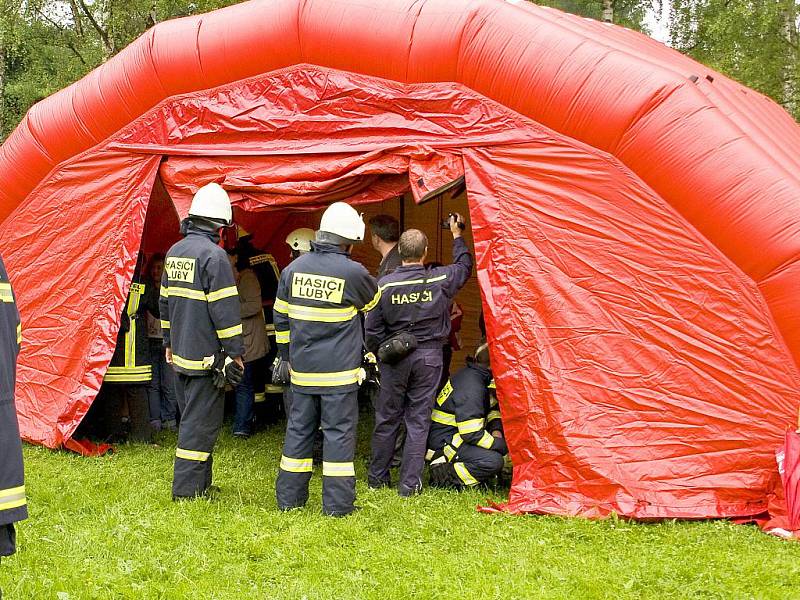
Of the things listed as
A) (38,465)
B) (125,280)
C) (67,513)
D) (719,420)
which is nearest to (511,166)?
(719,420)

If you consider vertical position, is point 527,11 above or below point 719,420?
above

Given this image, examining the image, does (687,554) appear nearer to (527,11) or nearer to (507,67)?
(507,67)

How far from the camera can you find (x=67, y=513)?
5.04 metres

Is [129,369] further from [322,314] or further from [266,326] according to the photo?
[322,314]

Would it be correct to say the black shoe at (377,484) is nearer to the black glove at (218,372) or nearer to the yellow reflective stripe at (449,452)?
the yellow reflective stripe at (449,452)

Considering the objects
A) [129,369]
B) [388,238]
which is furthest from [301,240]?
[129,369]

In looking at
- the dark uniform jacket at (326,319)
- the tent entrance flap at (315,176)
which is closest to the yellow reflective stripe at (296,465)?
the dark uniform jacket at (326,319)

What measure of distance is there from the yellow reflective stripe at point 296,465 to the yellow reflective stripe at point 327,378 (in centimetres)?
50

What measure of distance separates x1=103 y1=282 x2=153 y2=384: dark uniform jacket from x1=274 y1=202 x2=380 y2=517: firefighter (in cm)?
229

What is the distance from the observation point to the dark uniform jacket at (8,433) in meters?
2.92

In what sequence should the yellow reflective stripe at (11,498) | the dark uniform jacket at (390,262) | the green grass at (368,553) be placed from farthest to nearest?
the dark uniform jacket at (390,262) → the green grass at (368,553) → the yellow reflective stripe at (11,498)

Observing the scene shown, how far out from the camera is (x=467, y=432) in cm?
543

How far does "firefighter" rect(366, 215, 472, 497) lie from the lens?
5410 mm

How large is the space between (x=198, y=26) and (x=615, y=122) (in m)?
3.40
